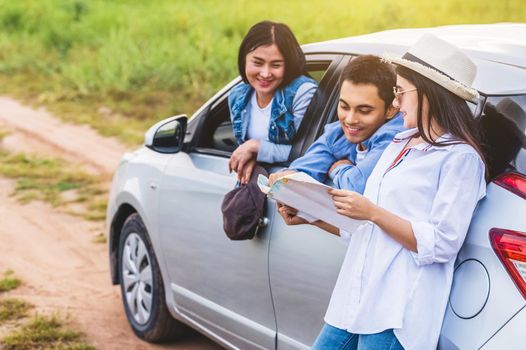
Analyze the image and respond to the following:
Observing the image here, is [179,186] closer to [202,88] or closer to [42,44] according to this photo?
[202,88]

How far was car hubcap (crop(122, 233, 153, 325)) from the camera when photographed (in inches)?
187

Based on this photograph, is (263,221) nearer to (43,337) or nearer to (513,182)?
(513,182)

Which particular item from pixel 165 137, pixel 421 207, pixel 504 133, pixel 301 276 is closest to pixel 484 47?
pixel 504 133

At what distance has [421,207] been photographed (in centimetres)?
240

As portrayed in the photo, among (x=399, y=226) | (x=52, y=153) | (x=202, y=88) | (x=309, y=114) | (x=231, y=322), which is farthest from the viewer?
(x=202, y=88)

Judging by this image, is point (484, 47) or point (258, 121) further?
point (258, 121)

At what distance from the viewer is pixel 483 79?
2592 mm

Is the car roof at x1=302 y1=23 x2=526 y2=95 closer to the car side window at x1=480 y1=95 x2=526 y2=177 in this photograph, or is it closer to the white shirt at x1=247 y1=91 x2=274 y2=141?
the car side window at x1=480 y1=95 x2=526 y2=177

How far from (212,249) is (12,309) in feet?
5.89

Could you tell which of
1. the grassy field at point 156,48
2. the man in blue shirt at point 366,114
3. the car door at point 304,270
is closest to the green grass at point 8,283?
the car door at point 304,270

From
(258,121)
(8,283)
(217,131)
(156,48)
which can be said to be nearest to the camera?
(258,121)

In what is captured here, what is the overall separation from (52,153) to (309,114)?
23.7ft

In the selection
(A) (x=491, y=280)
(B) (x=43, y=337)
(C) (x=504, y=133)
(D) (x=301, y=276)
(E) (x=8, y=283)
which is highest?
(C) (x=504, y=133)

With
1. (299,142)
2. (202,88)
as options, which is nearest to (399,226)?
A: (299,142)
